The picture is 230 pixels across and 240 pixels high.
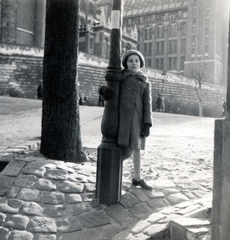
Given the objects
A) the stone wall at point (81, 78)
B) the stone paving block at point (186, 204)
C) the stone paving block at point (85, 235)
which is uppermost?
the stone wall at point (81, 78)

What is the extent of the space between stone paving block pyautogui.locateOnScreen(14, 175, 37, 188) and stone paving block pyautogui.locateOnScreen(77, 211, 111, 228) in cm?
73

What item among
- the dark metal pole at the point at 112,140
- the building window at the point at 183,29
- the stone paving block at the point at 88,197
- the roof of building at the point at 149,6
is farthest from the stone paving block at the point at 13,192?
the roof of building at the point at 149,6

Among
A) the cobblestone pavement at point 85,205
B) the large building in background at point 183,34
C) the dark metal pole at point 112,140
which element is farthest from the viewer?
the large building in background at point 183,34

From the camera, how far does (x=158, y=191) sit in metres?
4.39

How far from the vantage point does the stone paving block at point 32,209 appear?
356cm

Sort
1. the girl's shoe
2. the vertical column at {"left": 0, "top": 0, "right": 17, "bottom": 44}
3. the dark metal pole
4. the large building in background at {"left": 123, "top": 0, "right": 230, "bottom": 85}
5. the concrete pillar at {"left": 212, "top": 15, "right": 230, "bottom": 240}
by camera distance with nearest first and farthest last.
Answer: the concrete pillar at {"left": 212, "top": 15, "right": 230, "bottom": 240}, the dark metal pole, the girl's shoe, the vertical column at {"left": 0, "top": 0, "right": 17, "bottom": 44}, the large building in background at {"left": 123, "top": 0, "right": 230, "bottom": 85}

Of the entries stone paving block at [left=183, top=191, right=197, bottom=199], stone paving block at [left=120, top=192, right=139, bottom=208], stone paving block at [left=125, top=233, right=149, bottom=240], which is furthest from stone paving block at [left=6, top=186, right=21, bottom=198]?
stone paving block at [left=183, top=191, right=197, bottom=199]

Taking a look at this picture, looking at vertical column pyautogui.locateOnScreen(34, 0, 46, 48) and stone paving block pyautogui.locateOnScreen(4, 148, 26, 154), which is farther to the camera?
vertical column pyautogui.locateOnScreen(34, 0, 46, 48)

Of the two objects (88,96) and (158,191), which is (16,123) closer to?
(158,191)

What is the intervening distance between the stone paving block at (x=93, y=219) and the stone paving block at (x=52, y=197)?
325mm

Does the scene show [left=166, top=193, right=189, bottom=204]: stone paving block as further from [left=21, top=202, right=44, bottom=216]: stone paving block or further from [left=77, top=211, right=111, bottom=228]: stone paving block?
[left=21, top=202, right=44, bottom=216]: stone paving block

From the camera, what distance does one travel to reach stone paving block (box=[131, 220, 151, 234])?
3.45 metres

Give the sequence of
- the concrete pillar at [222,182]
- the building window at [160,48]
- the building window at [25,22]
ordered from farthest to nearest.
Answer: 1. the building window at [160,48]
2. the building window at [25,22]
3. the concrete pillar at [222,182]

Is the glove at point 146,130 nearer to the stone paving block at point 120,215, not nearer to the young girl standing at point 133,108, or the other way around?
the young girl standing at point 133,108
